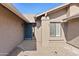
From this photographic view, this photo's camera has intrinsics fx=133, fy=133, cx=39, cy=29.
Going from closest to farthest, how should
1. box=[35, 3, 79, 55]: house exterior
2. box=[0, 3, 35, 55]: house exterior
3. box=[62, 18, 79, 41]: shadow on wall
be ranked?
box=[0, 3, 35, 55]: house exterior → box=[62, 18, 79, 41]: shadow on wall → box=[35, 3, 79, 55]: house exterior

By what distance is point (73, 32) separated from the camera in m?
8.88

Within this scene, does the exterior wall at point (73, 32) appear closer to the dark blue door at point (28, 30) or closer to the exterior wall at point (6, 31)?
the exterior wall at point (6, 31)

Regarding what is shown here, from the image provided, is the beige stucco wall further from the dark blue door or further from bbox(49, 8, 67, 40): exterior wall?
the dark blue door

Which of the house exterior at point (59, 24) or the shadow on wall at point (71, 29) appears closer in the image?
the shadow on wall at point (71, 29)

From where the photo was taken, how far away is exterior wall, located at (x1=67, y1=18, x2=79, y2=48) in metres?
8.29

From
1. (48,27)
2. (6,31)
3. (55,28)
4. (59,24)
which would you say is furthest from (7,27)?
(59,24)

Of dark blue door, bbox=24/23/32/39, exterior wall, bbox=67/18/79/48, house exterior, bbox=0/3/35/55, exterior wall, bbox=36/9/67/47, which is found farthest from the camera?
dark blue door, bbox=24/23/32/39

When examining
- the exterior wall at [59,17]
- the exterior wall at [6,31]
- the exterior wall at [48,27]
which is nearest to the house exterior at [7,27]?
the exterior wall at [6,31]

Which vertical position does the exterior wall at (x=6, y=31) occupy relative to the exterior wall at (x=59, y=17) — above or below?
below

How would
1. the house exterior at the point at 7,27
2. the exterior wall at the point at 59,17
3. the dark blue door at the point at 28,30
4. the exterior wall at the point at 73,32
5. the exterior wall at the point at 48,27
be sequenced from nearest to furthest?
the house exterior at the point at 7,27
the exterior wall at the point at 73,32
the exterior wall at the point at 48,27
the exterior wall at the point at 59,17
the dark blue door at the point at 28,30

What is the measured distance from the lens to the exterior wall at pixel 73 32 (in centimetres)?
829

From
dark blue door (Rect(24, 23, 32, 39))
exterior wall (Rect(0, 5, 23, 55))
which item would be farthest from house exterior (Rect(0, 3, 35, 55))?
dark blue door (Rect(24, 23, 32, 39))

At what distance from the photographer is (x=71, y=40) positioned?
913cm

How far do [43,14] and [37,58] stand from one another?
8.42 metres
